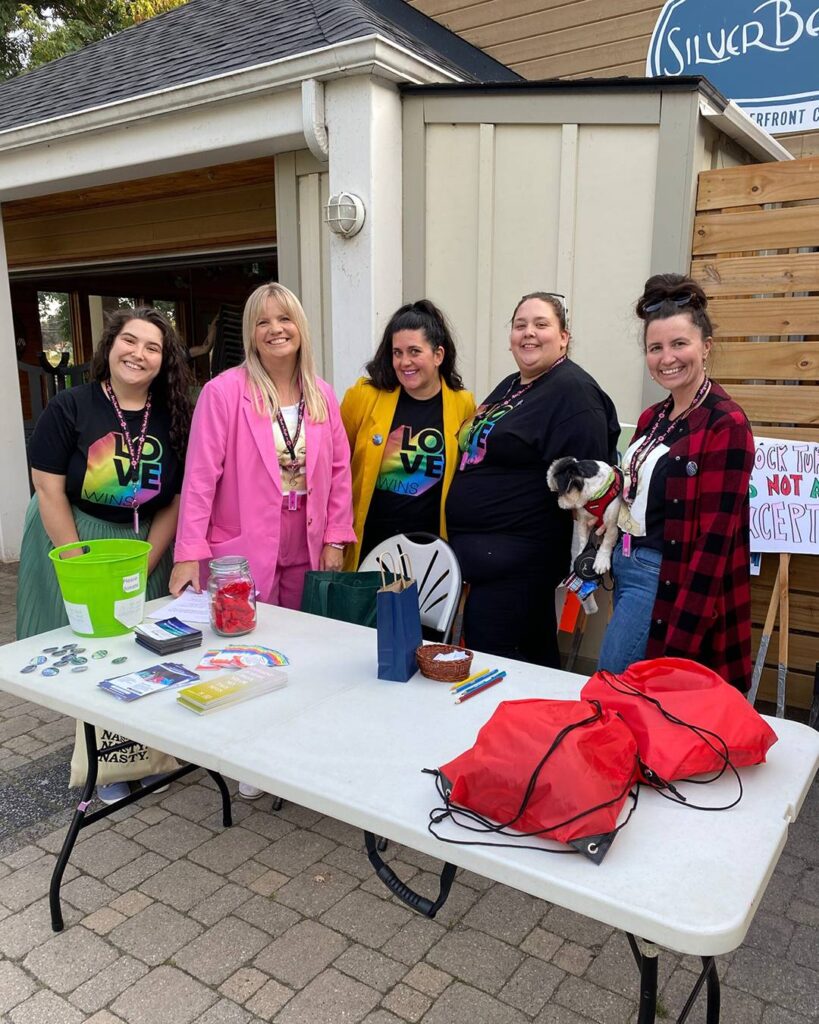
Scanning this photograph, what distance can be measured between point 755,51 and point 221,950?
568 cm

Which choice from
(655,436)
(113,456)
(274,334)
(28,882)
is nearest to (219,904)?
(28,882)

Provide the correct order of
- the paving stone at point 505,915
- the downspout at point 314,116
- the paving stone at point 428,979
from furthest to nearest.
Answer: the downspout at point 314,116, the paving stone at point 505,915, the paving stone at point 428,979

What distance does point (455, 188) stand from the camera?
3744 millimetres

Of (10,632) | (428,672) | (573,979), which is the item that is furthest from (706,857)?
(10,632)

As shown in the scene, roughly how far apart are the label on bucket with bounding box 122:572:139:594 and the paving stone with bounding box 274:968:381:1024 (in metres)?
1.09

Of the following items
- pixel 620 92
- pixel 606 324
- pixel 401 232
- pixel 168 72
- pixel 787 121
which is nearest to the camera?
pixel 620 92

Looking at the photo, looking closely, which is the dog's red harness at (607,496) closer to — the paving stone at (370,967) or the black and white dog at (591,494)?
A: the black and white dog at (591,494)

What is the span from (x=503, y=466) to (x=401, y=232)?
1920 mm

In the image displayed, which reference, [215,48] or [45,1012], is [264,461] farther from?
[215,48]

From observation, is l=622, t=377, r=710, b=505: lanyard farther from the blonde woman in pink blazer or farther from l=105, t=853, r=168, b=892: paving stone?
l=105, t=853, r=168, b=892: paving stone

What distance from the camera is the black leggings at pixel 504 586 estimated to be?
249cm

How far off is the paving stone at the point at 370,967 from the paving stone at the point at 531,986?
240mm

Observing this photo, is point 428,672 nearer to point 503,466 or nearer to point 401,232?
point 503,466

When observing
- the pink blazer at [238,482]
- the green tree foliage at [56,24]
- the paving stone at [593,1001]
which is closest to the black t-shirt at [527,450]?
the pink blazer at [238,482]
